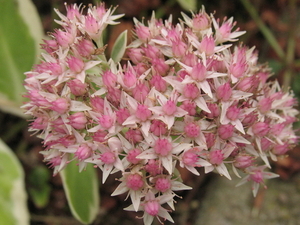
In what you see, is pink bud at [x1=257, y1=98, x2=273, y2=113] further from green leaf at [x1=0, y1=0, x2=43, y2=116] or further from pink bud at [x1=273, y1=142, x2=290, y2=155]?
green leaf at [x1=0, y1=0, x2=43, y2=116]

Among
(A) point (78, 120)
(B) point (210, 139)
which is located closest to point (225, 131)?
(B) point (210, 139)

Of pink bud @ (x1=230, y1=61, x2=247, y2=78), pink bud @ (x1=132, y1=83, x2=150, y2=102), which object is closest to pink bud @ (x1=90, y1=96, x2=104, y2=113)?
pink bud @ (x1=132, y1=83, x2=150, y2=102)

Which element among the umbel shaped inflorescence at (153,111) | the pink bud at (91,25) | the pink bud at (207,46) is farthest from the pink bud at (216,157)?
the pink bud at (91,25)

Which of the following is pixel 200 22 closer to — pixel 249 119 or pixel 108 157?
pixel 249 119

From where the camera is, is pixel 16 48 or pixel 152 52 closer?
pixel 152 52

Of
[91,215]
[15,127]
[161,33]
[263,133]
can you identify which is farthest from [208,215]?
[15,127]

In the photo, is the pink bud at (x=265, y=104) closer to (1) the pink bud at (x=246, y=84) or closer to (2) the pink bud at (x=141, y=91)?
(1) the pink bud at (x=246, y=84)
